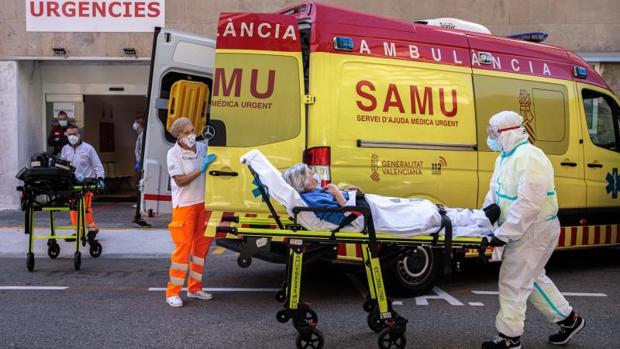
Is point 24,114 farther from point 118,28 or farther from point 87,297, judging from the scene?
point 87,297

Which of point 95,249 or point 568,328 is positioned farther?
point 95,249

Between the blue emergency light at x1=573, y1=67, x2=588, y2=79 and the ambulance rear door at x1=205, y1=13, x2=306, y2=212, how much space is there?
11.7ft

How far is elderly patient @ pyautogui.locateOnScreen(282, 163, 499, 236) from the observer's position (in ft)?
13.9

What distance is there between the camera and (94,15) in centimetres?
1156

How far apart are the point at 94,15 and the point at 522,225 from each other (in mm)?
10176

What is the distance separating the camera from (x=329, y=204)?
14.1 feet

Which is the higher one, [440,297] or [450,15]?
[450,15]

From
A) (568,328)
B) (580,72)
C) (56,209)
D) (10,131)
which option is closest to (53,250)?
(56,209)

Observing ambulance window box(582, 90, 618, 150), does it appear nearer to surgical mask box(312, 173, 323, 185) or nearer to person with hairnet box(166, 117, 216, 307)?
surgical mask box(312, 173, 323, 185)

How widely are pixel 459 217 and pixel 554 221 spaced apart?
67cm

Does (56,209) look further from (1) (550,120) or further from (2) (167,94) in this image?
(1) (550,120)

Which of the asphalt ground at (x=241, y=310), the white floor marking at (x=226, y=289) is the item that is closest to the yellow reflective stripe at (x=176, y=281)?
the asphalt ground at (x=241, y=310)

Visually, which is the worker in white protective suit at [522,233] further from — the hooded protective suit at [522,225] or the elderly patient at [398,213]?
the elderly patient at [398,213]

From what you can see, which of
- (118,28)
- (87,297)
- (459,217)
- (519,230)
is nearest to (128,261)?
(87,297)
